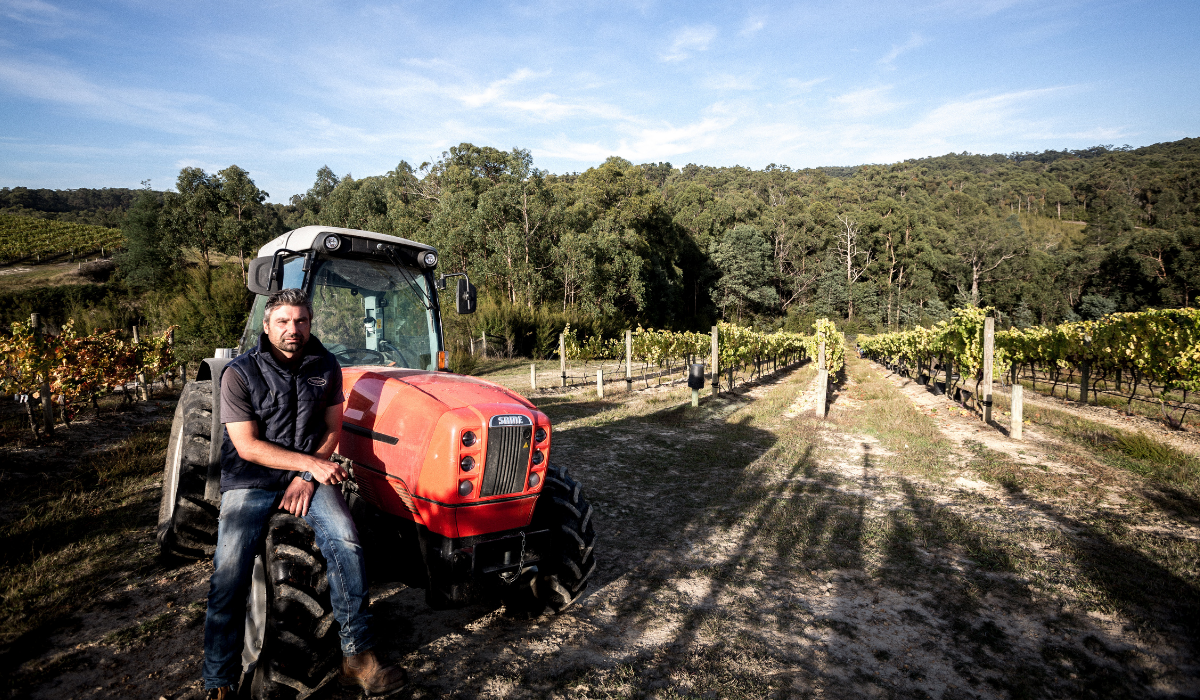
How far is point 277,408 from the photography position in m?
2.69

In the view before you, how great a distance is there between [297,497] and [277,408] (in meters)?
0.43

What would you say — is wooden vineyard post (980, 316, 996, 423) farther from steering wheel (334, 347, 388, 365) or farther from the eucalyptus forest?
the eucalyptus forest

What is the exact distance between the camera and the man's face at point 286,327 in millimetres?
2705

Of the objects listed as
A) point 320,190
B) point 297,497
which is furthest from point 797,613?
point 320,190

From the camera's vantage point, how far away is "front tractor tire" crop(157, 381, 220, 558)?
3711 mm

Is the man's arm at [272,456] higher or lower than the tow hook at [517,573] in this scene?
higher

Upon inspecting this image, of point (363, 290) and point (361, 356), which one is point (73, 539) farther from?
point (363, 290)

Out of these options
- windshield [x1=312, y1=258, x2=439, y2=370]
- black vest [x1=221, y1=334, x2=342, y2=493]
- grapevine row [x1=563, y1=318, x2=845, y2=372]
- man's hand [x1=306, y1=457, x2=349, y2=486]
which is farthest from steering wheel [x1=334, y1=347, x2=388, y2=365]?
grapevine row [x1=563, y1=318, x2=845, y2=372]

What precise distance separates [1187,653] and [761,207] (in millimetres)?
68854

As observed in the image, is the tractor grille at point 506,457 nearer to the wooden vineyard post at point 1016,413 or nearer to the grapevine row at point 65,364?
the grapevine row at point 65,364

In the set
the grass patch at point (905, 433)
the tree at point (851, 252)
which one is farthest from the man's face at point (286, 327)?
the tree at point (851, 252)

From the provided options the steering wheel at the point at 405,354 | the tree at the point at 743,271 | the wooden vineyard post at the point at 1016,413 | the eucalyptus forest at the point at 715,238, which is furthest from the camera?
the tree at the point at 743,271

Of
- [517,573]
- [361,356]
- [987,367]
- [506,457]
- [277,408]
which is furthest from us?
[987,367]

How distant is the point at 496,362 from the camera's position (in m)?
25.9
